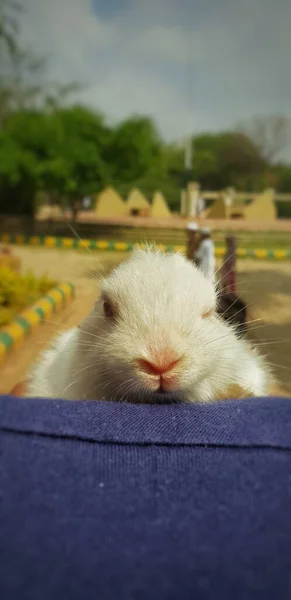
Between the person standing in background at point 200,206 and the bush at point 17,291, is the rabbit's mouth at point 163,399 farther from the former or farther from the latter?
the bush at point 17,291

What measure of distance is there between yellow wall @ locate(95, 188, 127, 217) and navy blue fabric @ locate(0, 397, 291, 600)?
469 mm

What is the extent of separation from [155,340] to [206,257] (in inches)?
6.4

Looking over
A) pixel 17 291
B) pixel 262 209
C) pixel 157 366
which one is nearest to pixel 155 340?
pixel 157 366

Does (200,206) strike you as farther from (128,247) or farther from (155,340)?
(155,340)

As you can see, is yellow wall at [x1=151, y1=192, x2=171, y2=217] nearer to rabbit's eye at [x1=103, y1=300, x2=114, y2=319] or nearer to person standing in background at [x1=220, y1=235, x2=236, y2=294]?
person standing in background at [x1=220, y1=235, x2=236, y2=294]

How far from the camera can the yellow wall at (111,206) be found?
29.8 inches

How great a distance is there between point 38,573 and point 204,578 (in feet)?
0.33

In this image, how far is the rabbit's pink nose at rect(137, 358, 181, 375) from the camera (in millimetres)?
376

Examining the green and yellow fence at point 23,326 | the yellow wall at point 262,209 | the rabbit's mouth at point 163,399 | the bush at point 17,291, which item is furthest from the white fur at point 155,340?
the bush at point 17,291

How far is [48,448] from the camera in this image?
0.31m

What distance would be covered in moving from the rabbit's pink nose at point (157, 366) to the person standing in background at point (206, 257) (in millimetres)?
121

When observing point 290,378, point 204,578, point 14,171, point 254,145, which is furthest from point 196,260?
point 14,171

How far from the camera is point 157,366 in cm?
38

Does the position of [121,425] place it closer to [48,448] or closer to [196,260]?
[48,448]
